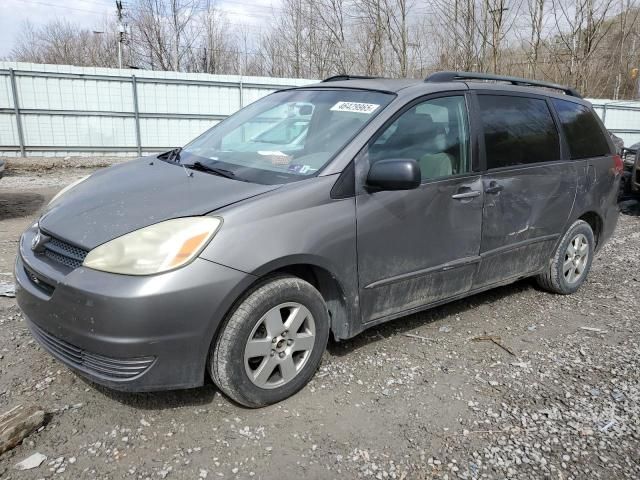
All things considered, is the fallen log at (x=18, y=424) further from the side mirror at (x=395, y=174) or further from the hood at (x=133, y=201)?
the side mirror at (x=395, y=174)

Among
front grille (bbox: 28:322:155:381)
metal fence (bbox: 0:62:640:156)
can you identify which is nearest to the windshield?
front grille (bbox: 28:322:155:381)

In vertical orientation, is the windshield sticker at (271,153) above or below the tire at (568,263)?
above

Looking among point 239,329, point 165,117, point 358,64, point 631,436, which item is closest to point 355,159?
point 239,329

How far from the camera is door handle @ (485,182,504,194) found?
367 cm

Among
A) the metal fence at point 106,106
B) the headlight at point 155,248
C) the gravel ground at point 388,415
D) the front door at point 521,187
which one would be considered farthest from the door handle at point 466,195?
the metal fence at point 106,106

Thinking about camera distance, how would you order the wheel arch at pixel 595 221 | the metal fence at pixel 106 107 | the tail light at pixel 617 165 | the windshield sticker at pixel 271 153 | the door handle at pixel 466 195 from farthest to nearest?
1. the metal fence at pixel 106 107
2. the tail light at pixel 617 165
3. the wheel arch at pixel 595 221
4. the door handle at pixel 466 195
5. the windshield sticker at pixel 271 153

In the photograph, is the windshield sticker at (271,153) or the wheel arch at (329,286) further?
the windshield sticker at (271,153)

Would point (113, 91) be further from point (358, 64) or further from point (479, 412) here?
point (479, 412)

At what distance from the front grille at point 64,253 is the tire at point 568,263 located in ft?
12.3

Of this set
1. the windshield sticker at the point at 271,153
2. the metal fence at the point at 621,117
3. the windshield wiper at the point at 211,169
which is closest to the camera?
the windshield wiper at the point at 211,169

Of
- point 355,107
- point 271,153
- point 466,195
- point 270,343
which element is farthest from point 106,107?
point 270,343

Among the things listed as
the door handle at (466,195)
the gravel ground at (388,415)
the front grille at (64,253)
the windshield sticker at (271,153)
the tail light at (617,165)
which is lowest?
the gravel ground at (388,415)

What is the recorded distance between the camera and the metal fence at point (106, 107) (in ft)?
43.0

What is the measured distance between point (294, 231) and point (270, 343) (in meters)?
0.60
